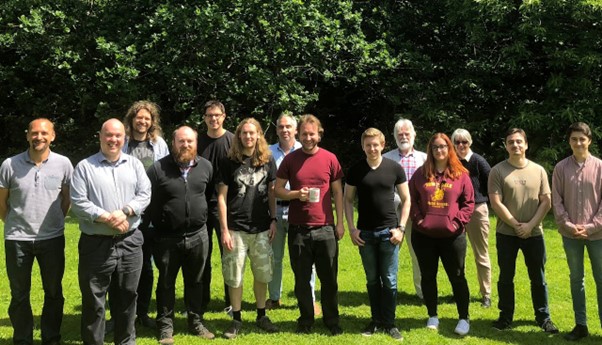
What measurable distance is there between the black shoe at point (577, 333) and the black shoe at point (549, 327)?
160 millimetres

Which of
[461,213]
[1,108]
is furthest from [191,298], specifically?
[1,108]

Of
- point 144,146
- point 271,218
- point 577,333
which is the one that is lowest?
point 577,333

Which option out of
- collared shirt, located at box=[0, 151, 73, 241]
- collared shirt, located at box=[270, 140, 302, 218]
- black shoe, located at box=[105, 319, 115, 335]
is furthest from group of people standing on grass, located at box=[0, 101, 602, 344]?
collared shirt, located at box=[270, 140, 302, 218]

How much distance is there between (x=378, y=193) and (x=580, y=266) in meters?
2.08

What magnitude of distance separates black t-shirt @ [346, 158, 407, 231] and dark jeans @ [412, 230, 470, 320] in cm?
36

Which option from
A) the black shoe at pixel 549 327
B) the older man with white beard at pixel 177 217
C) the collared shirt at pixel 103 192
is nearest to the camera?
the collared shirt at pixel 103 192

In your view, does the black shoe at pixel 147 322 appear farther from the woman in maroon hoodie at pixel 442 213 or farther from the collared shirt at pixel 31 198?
the woman in maroon hoodie at pixel 442 213

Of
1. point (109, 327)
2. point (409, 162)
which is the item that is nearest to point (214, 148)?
point (109, 327)

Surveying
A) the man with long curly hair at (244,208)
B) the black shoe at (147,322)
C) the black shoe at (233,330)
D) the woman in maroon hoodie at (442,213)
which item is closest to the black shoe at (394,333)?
the woman in maroon hoodie at (442,213)

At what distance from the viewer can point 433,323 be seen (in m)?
5.60

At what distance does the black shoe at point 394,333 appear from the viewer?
5.30m

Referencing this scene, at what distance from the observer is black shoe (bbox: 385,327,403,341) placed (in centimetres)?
530

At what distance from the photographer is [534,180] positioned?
213 inches

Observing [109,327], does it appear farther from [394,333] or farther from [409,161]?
[409,161]
